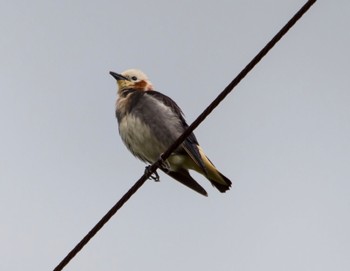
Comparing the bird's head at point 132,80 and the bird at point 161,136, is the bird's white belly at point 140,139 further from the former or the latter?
the bird's head at point 132,80

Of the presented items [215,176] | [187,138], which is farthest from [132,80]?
[215,176]

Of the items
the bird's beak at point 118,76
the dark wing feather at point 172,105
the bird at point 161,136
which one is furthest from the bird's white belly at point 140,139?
the bird's beak at point 118,76

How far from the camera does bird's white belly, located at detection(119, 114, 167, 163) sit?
861 cm

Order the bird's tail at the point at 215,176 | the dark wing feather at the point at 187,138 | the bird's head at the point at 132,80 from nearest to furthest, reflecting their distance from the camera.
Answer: the dark wing feather at the point at 187,138 → the bird's tail at the point at 215,176 → the bird's head at the point at 132,80

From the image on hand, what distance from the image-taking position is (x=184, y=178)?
9.05m

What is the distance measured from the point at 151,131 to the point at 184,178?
792 millimetres

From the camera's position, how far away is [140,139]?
8.63 m

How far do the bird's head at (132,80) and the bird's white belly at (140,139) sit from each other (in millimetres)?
1100

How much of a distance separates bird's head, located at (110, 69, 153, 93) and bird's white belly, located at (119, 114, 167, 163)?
110 cm

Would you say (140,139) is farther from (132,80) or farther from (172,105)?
(132,80)

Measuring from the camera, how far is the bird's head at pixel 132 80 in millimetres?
9922

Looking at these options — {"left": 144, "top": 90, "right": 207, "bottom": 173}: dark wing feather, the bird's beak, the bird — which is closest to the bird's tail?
the bird

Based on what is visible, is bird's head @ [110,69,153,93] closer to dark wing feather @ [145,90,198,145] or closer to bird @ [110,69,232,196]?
bird @ [110,69,232,196]

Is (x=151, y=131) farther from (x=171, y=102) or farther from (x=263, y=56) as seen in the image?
(x=263, y=56)
